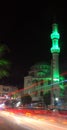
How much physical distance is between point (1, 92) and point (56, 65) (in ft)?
119

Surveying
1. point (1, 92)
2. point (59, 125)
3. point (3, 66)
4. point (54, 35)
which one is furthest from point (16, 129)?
point (1, 92)

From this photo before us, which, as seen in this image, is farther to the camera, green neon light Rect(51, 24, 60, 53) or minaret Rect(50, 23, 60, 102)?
green neon light Rect(51, 24, 60, 53)

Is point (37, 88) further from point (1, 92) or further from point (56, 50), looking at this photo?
point (1, 92)

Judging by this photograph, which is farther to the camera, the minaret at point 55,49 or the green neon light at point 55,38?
the green neon light at point 55,38

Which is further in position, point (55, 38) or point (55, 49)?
point (55, 38)

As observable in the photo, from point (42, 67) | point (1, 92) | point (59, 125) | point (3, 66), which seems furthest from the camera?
point (1, 92)

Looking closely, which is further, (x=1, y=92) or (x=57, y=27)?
(x=1, y=92)

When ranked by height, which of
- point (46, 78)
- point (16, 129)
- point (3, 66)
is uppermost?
point (46, 78)

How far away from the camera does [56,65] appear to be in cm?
14075

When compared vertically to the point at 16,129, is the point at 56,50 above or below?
above

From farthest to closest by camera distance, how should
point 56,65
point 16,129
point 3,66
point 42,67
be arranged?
point 42,67, point 56,65, point 3,66, point 16,129

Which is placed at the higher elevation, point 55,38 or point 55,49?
point 55,38

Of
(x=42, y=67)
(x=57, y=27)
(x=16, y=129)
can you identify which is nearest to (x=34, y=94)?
(x=42, y=67)

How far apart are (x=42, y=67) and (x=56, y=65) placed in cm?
1274
